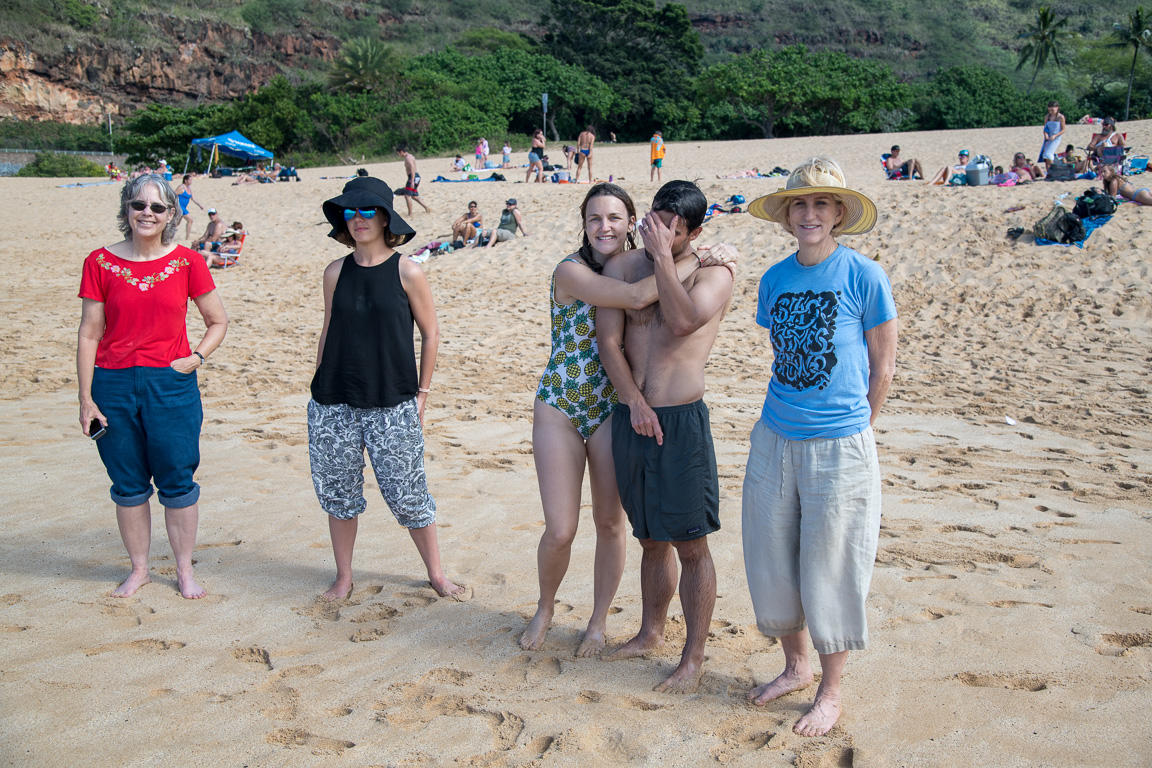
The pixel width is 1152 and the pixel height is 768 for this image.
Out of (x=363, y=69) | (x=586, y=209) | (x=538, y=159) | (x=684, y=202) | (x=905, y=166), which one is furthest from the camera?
(x=363, y=69)

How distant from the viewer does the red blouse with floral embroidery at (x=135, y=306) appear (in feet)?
10.6

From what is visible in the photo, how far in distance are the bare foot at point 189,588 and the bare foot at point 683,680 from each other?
6.58 ft

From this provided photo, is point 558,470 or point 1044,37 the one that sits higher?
point 1044,37

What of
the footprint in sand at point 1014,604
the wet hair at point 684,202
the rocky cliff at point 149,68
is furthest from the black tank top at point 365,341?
the rocky cliff at point 149,68

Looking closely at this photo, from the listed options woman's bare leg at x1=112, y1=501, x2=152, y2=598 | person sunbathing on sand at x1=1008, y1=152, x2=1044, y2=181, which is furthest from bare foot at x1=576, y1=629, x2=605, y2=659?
person sunbathing on sand at x1=1008, y1=152, x2=1044, y2=181

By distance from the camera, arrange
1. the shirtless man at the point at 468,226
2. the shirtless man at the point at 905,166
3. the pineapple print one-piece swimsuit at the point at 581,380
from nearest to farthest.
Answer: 1. the pineapple print one-piece swimsuit at the point at 581,380
2. the shirtless man at the point at 468,226
3. the shirtless man at the point at 905,166

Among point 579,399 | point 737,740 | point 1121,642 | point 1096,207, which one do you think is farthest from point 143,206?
point 1096,207

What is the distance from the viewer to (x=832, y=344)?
8.20ft

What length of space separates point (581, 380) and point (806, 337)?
2.61ft

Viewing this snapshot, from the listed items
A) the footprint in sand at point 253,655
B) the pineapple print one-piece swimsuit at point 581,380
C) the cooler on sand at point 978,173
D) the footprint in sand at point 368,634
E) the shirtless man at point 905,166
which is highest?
the shirtless man at point 905,166

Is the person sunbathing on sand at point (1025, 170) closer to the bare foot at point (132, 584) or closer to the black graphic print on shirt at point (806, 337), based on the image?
the black graphic print on shirt at point (806, 337)

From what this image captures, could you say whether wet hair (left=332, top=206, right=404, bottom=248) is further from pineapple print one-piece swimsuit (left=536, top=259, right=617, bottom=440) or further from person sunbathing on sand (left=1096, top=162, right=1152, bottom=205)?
person sunbathing on sand (left=1096, top=162, right=1152, bottom=205)

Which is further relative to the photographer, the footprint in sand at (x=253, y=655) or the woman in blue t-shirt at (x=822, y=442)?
the footprint in sand at (x=253, y=655)

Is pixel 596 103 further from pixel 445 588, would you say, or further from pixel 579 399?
pixel 579 399
